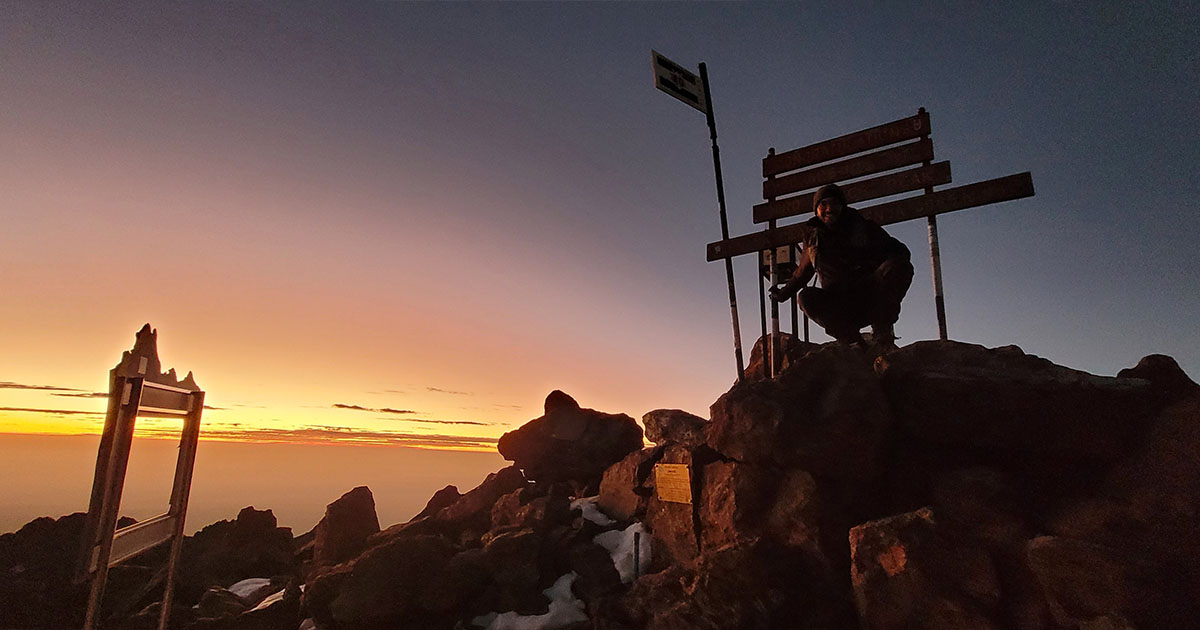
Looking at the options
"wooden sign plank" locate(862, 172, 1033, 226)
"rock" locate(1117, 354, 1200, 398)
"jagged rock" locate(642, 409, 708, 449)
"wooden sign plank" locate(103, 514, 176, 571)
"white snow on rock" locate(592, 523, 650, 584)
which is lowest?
"white snow on rock" locate(592, 523, 650, 584)

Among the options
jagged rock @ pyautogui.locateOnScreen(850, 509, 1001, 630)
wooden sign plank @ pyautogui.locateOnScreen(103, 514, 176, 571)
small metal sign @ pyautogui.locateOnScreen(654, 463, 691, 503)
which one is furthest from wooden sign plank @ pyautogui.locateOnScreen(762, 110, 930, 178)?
wooden sign plank @ pyautogui.locateOnScreen(103, 514, 176, 571)

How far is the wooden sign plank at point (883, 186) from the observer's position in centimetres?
1023

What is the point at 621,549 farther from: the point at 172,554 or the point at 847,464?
the point at 172,554

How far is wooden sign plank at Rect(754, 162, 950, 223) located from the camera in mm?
10227

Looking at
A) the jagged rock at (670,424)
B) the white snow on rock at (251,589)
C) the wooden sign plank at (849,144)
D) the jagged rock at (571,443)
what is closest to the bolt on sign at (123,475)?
the white snow on rock at (251,589)

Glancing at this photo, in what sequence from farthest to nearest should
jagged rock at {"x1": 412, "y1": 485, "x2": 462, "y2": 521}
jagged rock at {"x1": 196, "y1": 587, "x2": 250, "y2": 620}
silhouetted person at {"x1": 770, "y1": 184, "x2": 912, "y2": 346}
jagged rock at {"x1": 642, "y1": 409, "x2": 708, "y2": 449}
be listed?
jagged rock at {"x1": 412, "y1": 485, "x2": 462, "y2": 521} → jagged rock at {"x1": 642, "y1": 409, "x2": 708, "y2": 449} → jagged rock at {"x1": 196, "y1": 587, "x2": 250, "y2": 620} → silhouetted person at {"x1": 770, "y1": 184, "x2": 912, "y2": 346}

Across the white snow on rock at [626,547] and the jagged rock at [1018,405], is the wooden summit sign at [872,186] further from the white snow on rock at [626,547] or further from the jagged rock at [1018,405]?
the white snow on rock at [626,547]

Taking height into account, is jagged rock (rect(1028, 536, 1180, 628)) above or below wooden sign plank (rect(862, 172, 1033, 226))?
below

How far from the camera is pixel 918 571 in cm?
647

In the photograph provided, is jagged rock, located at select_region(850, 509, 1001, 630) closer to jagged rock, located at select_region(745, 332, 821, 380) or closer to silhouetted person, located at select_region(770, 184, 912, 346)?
silhouetted person, located at select_region(770, 184, 912, 346)

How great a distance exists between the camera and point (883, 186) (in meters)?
10.8

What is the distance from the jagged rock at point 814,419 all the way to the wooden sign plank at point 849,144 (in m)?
4.80

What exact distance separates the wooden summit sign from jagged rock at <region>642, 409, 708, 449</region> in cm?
358

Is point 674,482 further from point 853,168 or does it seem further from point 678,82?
point 678,82
